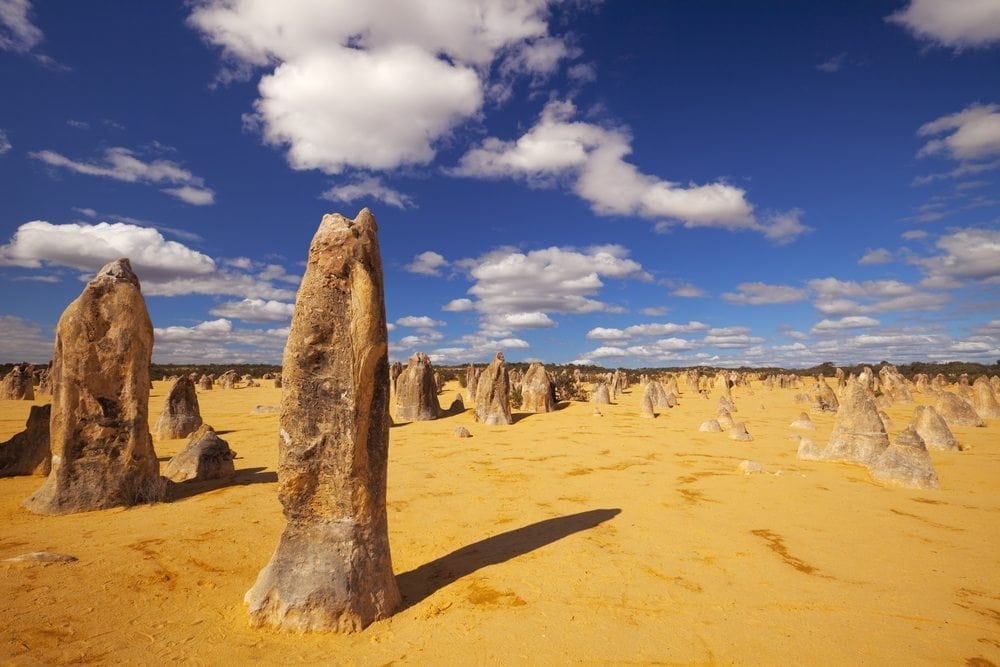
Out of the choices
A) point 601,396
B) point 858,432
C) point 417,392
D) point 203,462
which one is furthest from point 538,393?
point 203,462

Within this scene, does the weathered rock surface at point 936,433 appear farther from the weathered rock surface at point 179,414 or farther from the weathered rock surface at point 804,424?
the weathered rock surface at point 179,414

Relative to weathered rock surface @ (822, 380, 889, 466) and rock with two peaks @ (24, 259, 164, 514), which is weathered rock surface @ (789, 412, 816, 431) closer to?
weathered rock surface @ (822, 380, 889, 466)

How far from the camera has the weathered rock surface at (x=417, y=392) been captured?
18094 mm

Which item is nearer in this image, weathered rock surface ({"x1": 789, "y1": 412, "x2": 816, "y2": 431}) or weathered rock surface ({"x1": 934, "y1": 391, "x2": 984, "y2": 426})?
weathered rock surface ({"x1": 789, "y1": 412, "x2": 816, "y2": 431})

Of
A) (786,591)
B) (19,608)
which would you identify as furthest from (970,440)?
(19,608)

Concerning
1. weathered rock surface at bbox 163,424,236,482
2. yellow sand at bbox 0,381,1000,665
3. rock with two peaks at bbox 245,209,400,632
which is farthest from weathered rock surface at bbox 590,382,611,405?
rock with two peaks at bbox 245,209,400,632

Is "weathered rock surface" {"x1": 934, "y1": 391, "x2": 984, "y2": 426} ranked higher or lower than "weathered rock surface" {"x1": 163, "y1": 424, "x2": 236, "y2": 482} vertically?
higher

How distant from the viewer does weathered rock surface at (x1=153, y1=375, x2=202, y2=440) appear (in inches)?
534

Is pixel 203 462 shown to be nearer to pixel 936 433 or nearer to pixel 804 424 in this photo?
pixel 936 433

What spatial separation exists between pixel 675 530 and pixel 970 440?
13.5 metres

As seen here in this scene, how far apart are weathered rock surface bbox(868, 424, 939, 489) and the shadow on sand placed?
1137 centimetres

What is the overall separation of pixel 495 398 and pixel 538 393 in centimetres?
453

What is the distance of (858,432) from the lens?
34.5ft

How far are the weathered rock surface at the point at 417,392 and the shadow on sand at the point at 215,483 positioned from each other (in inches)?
330
